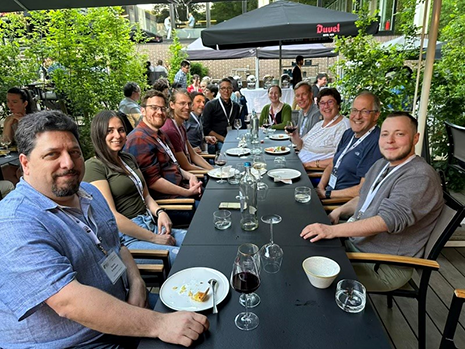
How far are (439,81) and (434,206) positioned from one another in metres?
2.74

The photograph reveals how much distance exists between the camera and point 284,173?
2650 mm

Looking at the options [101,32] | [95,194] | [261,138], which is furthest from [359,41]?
[101,32]

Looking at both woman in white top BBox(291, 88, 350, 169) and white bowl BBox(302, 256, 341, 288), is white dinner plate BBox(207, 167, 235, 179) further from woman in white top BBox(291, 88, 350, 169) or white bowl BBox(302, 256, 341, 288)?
white bowl BBox(302, 256, 341, 288)

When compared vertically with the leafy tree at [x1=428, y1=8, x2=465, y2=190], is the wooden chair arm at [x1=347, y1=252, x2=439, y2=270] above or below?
below

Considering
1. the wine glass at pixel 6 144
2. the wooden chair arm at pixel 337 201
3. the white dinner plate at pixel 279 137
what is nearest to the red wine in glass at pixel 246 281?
the wooden chair arm at pixel 337 201

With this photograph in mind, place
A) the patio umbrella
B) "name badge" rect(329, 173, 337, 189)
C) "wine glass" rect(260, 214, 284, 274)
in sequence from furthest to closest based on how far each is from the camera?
the patio umbrella → "name badge" rect(329, 173, 337, 189) → "wine glass" rect(260, 214, 284, 274)

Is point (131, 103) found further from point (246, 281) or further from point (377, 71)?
point (246, 281)

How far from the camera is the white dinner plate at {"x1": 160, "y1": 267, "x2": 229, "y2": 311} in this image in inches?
46.3

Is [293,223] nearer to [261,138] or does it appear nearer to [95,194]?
[95,194]

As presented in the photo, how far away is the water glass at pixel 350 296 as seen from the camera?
113 cm

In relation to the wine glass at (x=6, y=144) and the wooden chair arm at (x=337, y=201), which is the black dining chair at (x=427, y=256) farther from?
the wine glass at (x=6, y=144)

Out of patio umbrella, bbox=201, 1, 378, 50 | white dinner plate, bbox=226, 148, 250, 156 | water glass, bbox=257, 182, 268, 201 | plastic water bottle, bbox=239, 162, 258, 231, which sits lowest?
white dinner plate, bbox=226, 148, 250, 156

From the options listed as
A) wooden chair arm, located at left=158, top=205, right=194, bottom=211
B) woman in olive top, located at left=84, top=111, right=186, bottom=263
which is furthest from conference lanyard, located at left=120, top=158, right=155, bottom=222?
wooden chair arm, located at left=158, top=205, right=194, bottom=211

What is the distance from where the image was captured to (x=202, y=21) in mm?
14406
